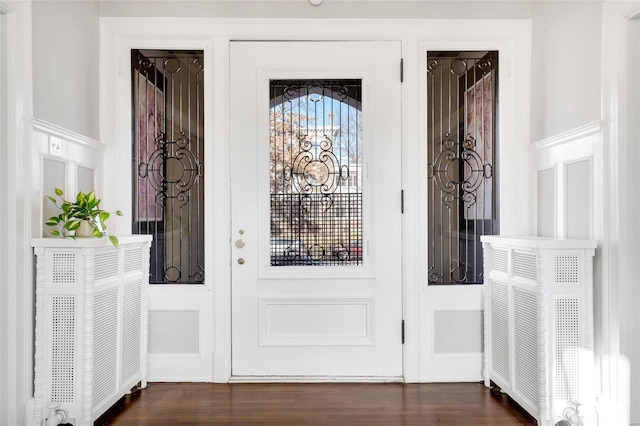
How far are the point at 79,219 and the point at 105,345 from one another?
0.69 m

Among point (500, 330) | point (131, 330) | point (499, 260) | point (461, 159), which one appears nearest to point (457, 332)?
point (500, 330)

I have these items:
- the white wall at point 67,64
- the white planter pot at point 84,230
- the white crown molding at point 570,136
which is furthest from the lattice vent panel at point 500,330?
the white wall at point 67,64

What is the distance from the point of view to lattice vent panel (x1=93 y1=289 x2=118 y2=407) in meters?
2.43

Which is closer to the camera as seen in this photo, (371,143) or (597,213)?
(597,213)

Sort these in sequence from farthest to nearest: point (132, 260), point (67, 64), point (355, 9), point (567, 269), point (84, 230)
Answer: point (355, 9) → point (132, 260) → point (67, 64) → point (84, 230) → point (567, 269)

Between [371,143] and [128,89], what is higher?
[128,89]

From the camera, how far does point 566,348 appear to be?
2396 millimetres

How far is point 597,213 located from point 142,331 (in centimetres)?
272

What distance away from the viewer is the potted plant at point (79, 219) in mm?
2398

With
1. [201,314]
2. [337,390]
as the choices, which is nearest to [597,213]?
[337,390]

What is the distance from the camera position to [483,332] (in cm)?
320

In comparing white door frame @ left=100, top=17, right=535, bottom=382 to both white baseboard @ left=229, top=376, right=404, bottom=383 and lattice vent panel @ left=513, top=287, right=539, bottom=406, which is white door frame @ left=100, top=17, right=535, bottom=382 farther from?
lattice vent panel @ left=513, top=287, right=539, bottom=406
